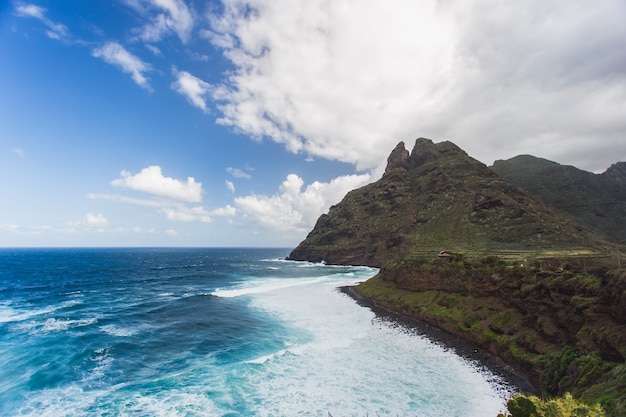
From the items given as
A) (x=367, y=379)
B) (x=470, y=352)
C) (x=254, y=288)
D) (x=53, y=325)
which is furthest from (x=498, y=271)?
(x=53, y=325)

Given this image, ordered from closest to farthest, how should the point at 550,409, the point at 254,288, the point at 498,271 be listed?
the point at 550,409
the point at 498,271
the point at 254,288

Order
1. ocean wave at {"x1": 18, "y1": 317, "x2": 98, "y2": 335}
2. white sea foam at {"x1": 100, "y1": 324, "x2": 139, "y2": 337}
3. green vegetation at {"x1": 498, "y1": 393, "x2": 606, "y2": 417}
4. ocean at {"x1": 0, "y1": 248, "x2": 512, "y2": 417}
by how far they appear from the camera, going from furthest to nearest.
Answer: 1. ocean wave at {"x1": 18, "y1": 317, "x2": 98, "y2": 335}
2. white sea foam at {"x1": 100, "y1": 324, "x2": 139, "y2": 337}
3. ocean at {"x1": 0, "y1": 248, "x2": 512, "y2": 417}
4. green vegetation at {"x1": 498, "y1": 393, "x2": 606, "y2": 417}

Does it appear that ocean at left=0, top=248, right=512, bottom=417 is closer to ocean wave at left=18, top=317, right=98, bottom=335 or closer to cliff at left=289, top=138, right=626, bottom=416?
ocean wave at left=18, top=317, right=98, bottom=335

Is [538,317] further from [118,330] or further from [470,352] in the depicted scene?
[118,330]

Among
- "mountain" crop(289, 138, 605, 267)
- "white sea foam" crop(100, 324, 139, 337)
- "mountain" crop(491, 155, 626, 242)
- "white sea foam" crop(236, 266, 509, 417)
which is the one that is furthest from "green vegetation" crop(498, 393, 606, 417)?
"mountain" crop(491, 155, 626, 242)

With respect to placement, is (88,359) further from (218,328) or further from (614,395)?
(614,395)

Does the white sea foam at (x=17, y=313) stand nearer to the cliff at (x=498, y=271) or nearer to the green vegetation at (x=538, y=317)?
the cliff at (x=498, y=271)
